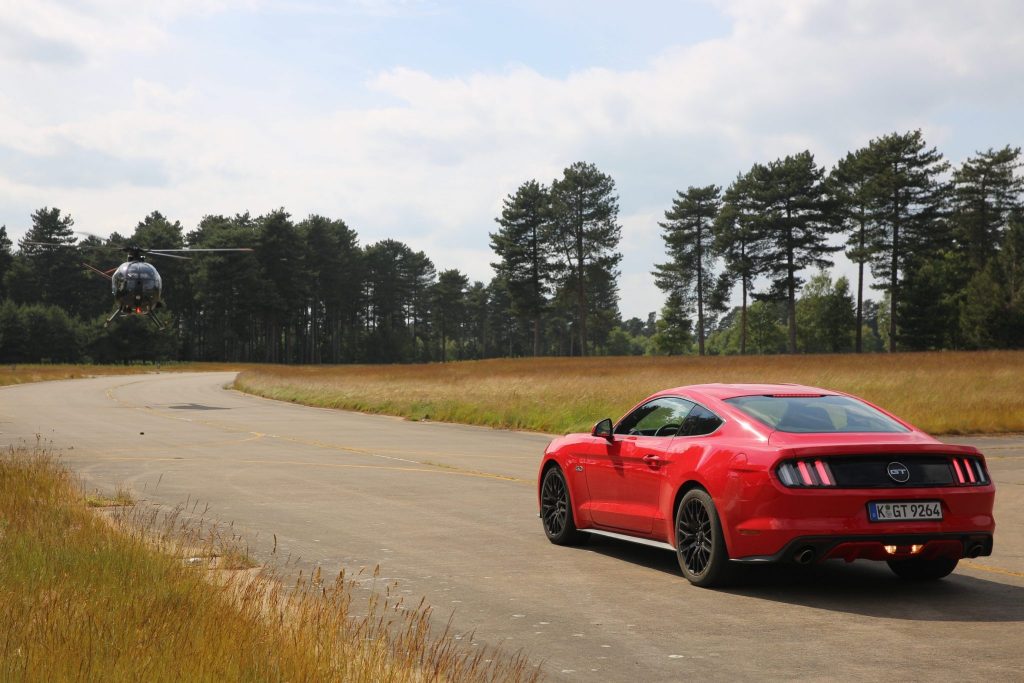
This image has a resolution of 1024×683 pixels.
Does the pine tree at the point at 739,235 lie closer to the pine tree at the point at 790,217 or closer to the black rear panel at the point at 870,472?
the pine tree at the point at 790,217

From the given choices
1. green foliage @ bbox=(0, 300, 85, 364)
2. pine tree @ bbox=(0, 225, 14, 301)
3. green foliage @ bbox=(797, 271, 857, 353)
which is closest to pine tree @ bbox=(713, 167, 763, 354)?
green foliage @ bbox=(797, 271, 857, 353)

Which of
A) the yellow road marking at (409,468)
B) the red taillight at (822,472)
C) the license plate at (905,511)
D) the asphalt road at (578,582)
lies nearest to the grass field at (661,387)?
the asphalt road at (578,582)

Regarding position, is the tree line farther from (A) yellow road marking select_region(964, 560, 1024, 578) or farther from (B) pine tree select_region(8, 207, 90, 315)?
(A) yellow road marking select_region(964, 560, 1024, 578)

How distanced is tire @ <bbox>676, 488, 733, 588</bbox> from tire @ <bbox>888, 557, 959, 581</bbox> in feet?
4.72

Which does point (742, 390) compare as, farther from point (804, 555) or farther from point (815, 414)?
point (804, 555)

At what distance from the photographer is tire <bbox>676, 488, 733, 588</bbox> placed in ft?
26.9

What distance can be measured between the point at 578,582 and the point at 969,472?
9.57ft

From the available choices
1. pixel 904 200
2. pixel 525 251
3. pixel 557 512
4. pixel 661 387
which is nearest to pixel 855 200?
pixel 904 200

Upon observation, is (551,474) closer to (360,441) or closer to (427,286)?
(360,441)

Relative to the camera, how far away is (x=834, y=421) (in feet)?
28.2

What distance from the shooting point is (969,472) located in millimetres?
Answer: 8125

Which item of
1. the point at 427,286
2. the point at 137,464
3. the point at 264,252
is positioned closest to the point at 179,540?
the point at 137,464

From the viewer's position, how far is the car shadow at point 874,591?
7.60 meters

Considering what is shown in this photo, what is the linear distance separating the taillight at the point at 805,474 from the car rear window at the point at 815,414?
1.58ft
